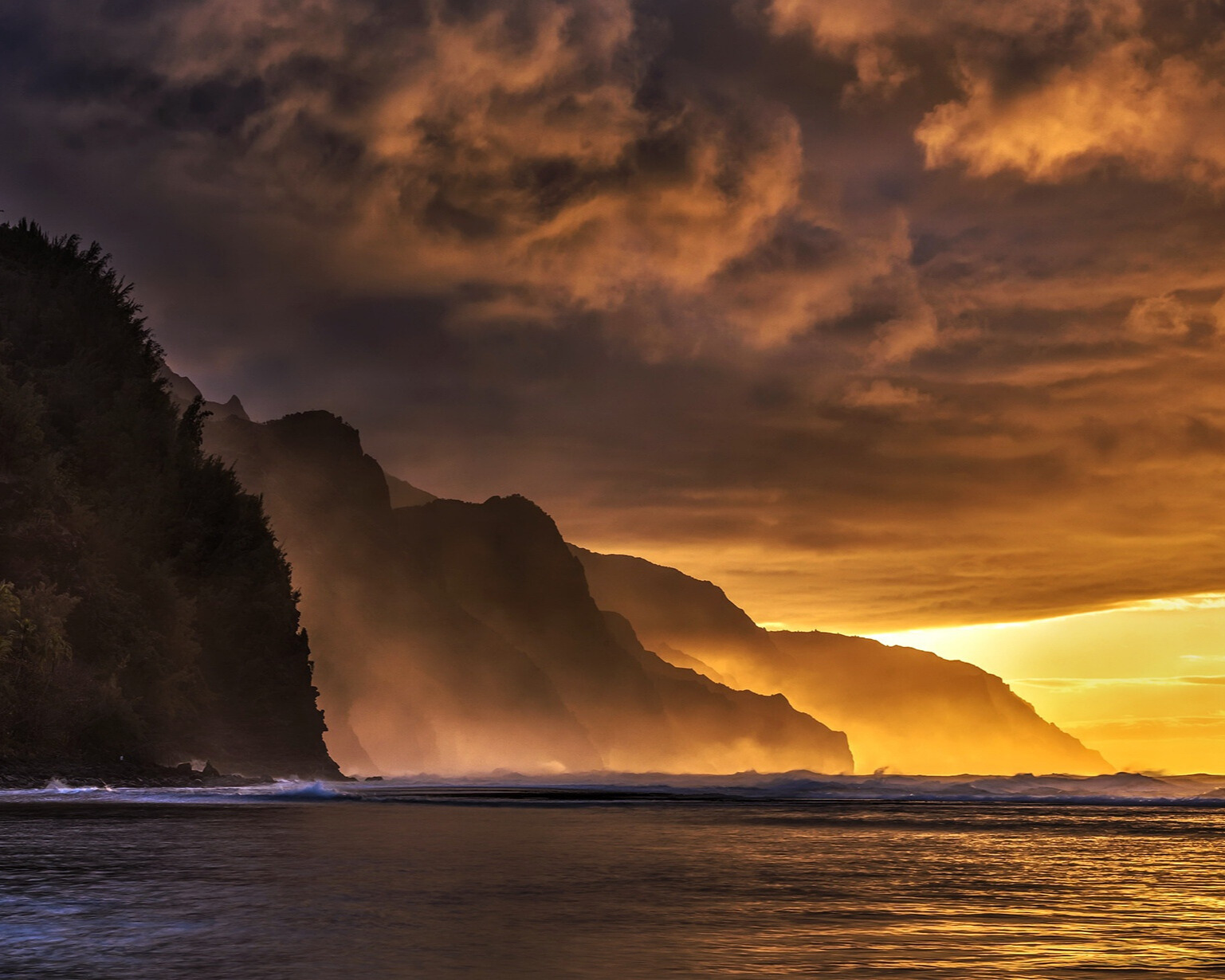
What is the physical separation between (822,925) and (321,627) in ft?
561

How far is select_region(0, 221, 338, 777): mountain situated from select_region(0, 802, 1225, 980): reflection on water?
3527cm

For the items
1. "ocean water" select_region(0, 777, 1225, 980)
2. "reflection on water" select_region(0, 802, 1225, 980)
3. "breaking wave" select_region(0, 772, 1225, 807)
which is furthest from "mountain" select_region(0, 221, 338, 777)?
"reflection on water" select_region(0, 802, 1225, 980)

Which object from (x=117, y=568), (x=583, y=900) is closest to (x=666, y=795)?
(x=117, y=568)

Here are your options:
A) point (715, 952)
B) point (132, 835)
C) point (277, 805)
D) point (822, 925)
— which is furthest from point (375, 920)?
point (277, 805)

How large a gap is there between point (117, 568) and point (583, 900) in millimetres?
67037

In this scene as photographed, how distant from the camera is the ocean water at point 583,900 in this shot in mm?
10016

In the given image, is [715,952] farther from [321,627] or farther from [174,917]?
[321,627]

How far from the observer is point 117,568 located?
74.4 metres

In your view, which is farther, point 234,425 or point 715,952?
point 234,425

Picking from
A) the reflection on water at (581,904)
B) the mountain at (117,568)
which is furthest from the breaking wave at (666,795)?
the reflection on water at (581,904)

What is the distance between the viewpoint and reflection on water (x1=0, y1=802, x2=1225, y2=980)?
32.8ft

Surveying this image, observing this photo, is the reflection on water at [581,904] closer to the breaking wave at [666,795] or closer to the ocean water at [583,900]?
the ocean water at [583,900]

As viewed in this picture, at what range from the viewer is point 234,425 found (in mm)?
183750

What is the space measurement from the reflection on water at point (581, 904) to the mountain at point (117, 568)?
35274mm
